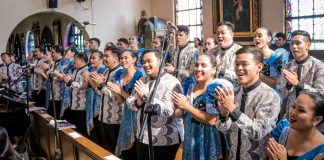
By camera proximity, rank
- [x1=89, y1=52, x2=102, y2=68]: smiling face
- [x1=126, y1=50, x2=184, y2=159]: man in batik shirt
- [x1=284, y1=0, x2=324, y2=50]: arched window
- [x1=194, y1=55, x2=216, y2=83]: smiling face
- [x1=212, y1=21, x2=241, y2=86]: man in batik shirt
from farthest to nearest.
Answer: [x1=284, y1=0, x2=324, y2=50]: arched window
[x1=89, y1=52, x2=102, y2=68]: smiling face
[x1=212, y1=21, x2=241, y2=86]: man in batik shirt
[x1=126, y1=50, x2=184, y2=159]: man in batik shirt
[x1=194, y1=55, x2=216, y2=83]: smiling face

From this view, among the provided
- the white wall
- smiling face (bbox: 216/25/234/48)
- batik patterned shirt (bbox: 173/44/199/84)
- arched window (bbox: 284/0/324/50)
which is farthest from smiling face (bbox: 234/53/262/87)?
the white wall

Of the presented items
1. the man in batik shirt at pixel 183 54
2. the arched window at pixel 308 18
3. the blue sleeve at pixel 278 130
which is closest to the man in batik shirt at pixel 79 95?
the man in batik shirt at pixel 183 54

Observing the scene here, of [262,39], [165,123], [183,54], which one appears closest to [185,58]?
[183,54]

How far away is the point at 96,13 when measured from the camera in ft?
36.4

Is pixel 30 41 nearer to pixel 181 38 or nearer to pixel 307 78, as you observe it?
pixel 181 38

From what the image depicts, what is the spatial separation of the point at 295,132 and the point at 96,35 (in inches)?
381

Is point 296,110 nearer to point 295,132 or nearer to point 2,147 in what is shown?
point 295,132

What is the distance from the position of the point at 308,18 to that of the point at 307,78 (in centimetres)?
477

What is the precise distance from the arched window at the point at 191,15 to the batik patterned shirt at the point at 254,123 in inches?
329

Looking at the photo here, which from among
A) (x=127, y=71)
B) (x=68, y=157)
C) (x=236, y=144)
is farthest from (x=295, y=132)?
(x=68, y=157)

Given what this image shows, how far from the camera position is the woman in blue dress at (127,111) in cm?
335

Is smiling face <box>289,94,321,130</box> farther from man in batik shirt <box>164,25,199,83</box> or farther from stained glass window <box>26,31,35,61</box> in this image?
stained glass window <box>26,31,35,61</box>

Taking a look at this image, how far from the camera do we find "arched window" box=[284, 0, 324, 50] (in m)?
7.22

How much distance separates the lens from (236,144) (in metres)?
2.24
